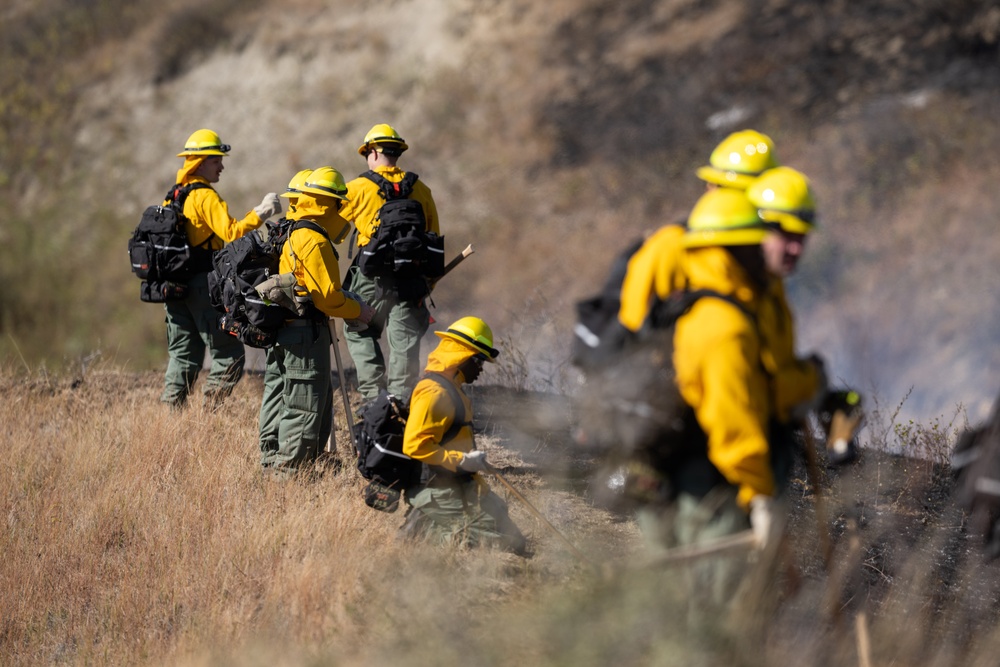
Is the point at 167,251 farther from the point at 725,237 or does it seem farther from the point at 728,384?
the point at 728,384

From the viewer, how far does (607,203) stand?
52.5 feet

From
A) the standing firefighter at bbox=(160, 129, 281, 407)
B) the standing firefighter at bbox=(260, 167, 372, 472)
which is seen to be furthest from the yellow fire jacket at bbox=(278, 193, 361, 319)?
the standing firefighter at bbox=(160, 129, 281, 407)

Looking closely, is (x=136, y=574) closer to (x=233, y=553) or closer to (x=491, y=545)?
(x=233, y=553)

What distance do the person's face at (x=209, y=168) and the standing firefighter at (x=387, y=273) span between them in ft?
2.94

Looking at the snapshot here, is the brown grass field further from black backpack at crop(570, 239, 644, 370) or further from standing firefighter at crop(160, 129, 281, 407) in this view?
black backpack at crop(570, 239, 644, 370)

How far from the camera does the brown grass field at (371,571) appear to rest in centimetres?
343

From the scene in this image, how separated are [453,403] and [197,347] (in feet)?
10.2

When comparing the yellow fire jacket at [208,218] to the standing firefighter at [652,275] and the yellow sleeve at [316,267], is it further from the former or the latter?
the standing firefighter at [652,275]

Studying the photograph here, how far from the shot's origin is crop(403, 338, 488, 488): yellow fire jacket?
198 inches

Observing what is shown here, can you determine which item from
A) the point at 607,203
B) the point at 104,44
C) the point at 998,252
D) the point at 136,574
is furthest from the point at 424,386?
the point at 104,44

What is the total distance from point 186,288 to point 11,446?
58.8 inches

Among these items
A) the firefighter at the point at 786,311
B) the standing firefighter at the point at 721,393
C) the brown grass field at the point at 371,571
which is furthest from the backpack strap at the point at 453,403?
the firefighter at the point at 786,311

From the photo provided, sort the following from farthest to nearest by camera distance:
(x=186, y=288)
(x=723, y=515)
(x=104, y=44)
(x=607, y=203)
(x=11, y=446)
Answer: (x=104, y=44), (x=607, y=203), (x=186, y=288), (x=11, y=446), (x=723, y=515)

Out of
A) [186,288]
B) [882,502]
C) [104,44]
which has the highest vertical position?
[104,44]
